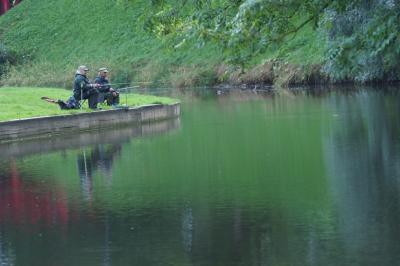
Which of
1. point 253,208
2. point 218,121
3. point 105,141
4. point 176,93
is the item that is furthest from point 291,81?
point 253,208

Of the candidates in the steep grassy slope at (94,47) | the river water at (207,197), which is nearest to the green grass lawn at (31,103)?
the river water at (207,197)

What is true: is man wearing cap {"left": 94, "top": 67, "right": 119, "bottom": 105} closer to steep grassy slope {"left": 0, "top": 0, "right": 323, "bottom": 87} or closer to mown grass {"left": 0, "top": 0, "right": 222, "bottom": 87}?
steep grassy slope {"left": 0, "top": 0, "right": 323, "bottom": 87}

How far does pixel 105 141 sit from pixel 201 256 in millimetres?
15415

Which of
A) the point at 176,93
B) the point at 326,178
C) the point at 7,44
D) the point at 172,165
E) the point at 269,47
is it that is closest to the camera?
the point at 269,47

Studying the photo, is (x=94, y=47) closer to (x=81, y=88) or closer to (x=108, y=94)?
(x=108, y=94)

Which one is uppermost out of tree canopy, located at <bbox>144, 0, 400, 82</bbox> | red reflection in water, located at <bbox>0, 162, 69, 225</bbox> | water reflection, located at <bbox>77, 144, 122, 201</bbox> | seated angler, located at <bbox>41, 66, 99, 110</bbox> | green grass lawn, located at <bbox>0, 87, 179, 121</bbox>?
tree canopy, located at <bbox>144, 0, 400, 82</bbox>

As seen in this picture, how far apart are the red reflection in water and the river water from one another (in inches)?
1.0

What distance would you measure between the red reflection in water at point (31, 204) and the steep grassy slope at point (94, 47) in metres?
→ 42.2

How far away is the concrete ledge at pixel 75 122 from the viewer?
28594mm

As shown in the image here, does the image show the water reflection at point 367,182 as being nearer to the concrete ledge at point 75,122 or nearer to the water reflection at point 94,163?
the water reflection at point 94,163

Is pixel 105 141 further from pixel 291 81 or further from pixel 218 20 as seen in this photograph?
pixel 291 81

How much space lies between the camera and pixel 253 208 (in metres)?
15.8

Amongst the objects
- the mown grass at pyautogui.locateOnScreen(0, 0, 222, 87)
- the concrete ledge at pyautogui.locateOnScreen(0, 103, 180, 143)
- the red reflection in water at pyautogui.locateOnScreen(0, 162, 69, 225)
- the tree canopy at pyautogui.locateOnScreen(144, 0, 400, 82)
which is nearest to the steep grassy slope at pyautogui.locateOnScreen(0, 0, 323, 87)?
the mown grass at pyautogui.locateOnScreen(0, 0, 222, 87)

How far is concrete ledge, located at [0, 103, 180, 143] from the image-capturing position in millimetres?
28594
